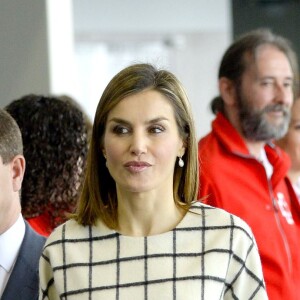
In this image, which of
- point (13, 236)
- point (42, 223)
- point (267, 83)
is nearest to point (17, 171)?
point (13, 236)

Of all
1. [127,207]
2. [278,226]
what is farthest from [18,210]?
[278,226]

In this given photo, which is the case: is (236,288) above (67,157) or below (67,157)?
below

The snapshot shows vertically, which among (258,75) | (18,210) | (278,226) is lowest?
(278,226)

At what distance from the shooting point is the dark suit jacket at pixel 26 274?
8.25ft

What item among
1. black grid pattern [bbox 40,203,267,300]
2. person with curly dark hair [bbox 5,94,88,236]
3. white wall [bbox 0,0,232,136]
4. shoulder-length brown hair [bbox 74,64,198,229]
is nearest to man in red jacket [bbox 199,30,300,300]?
person with curly dark hair [bbox 5,94,88,236]

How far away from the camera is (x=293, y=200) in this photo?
12.0 feet

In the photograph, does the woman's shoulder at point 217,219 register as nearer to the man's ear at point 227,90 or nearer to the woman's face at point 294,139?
the man's ear at point 227,90

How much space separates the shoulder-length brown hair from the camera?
2.41 metres

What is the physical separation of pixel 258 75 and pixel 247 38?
190mm

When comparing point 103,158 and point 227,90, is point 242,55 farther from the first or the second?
point 103,158

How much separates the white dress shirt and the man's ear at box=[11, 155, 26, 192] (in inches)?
3.7

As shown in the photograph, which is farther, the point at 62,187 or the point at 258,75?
the point at 258,75

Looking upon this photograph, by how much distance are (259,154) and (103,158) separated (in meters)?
1.36

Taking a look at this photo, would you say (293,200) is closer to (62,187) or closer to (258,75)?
(258,75)
